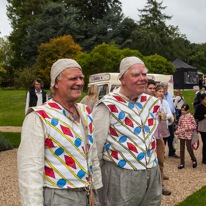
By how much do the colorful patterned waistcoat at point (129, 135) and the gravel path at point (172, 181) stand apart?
287cm

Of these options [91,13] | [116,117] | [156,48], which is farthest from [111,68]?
[91,13]

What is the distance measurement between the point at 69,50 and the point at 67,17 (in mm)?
6800

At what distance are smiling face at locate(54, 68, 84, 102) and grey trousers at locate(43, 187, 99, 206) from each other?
2.01 ft

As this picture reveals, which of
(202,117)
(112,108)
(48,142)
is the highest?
(112,108)

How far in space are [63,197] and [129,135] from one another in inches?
33.1

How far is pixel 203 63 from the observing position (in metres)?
59.3

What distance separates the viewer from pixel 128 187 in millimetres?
2283

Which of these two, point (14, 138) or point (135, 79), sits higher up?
point (135, 79)

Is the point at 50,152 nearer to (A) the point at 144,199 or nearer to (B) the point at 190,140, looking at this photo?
(A) the point at 144,199

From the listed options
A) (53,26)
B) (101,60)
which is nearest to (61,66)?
(101,60)

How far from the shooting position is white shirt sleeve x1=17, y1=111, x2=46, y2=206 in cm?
157

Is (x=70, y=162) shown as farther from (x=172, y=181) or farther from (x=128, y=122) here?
(x=172, y=181)

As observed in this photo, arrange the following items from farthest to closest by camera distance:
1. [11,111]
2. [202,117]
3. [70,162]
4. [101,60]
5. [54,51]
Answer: [54,51] → [11,111] → [101,60] → [202,117] → [70,162]

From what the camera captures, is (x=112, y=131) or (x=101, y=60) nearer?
(x=112, y=131)
